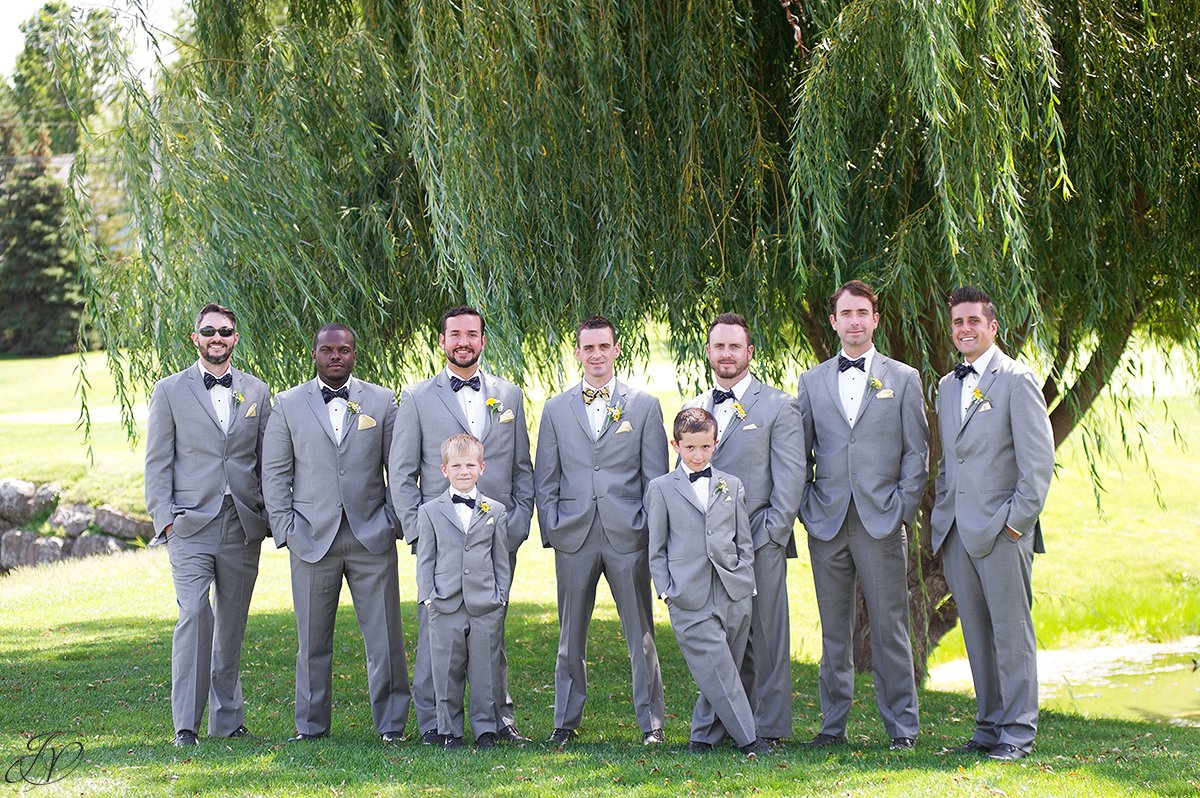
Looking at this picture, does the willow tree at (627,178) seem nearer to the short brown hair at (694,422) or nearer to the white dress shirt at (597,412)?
the white dress shirt at (597,412)

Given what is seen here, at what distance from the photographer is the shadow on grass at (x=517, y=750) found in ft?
14.7

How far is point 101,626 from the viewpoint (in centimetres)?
994

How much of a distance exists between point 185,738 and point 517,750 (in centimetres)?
153

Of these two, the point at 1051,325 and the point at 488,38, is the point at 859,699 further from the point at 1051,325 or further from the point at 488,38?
the point at 488,38

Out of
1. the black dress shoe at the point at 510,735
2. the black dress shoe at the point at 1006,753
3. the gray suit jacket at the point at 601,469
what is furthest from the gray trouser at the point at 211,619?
the black dress shoe at the point at 1006,753

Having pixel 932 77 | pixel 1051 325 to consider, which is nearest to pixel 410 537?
pixel 932 77

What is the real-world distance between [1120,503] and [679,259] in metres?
13.1

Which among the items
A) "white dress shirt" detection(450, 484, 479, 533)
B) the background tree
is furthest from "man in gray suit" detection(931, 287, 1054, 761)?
the background tree

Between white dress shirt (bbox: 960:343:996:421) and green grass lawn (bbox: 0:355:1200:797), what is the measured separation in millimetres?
1496

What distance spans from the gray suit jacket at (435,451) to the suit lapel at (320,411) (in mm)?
300

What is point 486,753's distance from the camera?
496cm

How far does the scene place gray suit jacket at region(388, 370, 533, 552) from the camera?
529 centimetres

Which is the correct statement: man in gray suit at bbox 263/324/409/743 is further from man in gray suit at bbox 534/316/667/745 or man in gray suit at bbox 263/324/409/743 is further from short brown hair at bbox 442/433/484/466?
man in gray suit at bbox 534/316/667/745

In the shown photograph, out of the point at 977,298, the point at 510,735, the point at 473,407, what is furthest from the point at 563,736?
the point at 977,298
